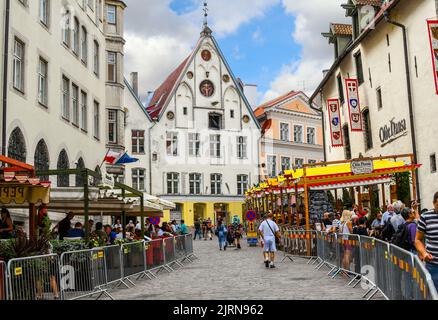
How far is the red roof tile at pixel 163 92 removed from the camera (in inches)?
2212

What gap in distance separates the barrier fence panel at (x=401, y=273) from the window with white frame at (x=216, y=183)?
4630 centimetres

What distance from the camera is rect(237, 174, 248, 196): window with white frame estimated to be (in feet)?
188

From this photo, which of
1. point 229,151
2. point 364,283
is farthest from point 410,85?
point 229,151

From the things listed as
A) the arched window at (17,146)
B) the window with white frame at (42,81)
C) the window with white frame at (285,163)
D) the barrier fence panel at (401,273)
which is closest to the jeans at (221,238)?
the window with white frame at (42,81)

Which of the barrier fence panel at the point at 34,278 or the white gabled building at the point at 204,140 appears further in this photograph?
the white gabled building at the point at 204,140

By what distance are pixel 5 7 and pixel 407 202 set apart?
15.9 meters

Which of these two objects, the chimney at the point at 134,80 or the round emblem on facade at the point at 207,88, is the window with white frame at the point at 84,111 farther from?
the chimney at the point at 134,80

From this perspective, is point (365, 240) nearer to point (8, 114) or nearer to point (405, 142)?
point (8, 114)

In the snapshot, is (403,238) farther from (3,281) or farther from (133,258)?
(133,258)

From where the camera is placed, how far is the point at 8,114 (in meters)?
20.5

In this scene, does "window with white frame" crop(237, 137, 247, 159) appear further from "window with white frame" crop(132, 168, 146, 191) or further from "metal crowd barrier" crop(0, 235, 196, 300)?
"metal crowd barrier" crop(0, 235, 196, 300)

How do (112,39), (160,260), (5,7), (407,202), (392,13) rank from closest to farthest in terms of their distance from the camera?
1. (160,260)
2. (5,7)
3. (407,202)
4. (392,13)
5. (112,39)

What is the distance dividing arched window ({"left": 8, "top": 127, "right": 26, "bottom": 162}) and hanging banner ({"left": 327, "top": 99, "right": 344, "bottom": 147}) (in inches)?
706

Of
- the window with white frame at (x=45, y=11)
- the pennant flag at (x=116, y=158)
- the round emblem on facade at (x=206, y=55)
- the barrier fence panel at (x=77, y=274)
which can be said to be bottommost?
the barrier fence panel at (x=77, y=274)
